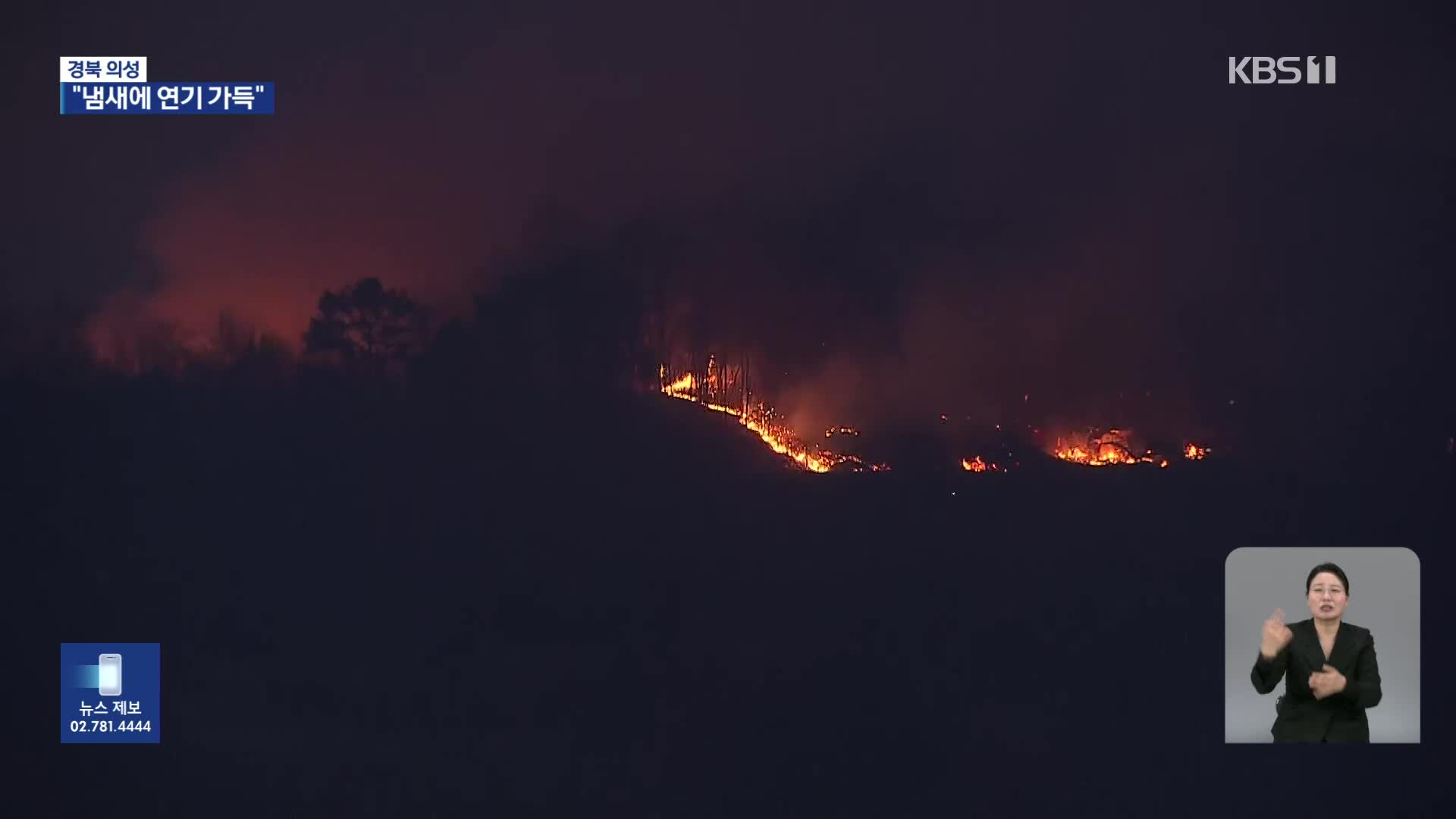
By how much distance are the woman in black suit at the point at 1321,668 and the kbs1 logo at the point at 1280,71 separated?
105cm

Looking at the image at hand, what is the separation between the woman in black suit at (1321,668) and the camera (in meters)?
2.66

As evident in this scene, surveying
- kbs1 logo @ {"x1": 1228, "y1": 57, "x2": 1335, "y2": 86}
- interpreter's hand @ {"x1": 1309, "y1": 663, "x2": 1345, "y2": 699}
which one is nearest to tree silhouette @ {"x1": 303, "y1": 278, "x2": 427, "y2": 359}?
kbs1 logo @ {"x1": 1228, "y1": 57, "x2": 1335, "y2": 86}

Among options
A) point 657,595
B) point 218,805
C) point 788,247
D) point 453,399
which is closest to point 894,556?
point 657,595

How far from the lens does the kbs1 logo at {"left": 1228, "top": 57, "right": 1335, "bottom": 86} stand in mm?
2668

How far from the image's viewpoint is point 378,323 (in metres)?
2.71

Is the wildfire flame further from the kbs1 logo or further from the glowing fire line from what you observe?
the kbs1 logo

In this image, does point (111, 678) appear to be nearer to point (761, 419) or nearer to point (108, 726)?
point (108, 726)

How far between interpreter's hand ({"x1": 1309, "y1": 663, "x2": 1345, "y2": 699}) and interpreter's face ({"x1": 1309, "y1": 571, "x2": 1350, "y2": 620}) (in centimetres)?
12

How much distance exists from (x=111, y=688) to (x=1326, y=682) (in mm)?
2652

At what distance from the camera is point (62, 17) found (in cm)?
275

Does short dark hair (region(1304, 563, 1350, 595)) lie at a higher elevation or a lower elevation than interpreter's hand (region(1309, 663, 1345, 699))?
higher

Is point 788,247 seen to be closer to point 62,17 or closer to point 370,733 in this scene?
point 370,733

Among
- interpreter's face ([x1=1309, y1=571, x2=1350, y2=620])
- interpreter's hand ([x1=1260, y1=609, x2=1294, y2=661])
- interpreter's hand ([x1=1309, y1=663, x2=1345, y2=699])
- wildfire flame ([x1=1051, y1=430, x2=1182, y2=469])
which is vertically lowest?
interpreter's hand ([x1=1309, y1=663, x2=1345, y2=699])

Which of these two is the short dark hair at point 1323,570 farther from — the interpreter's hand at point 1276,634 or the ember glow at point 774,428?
the ember glow at point 774,428
